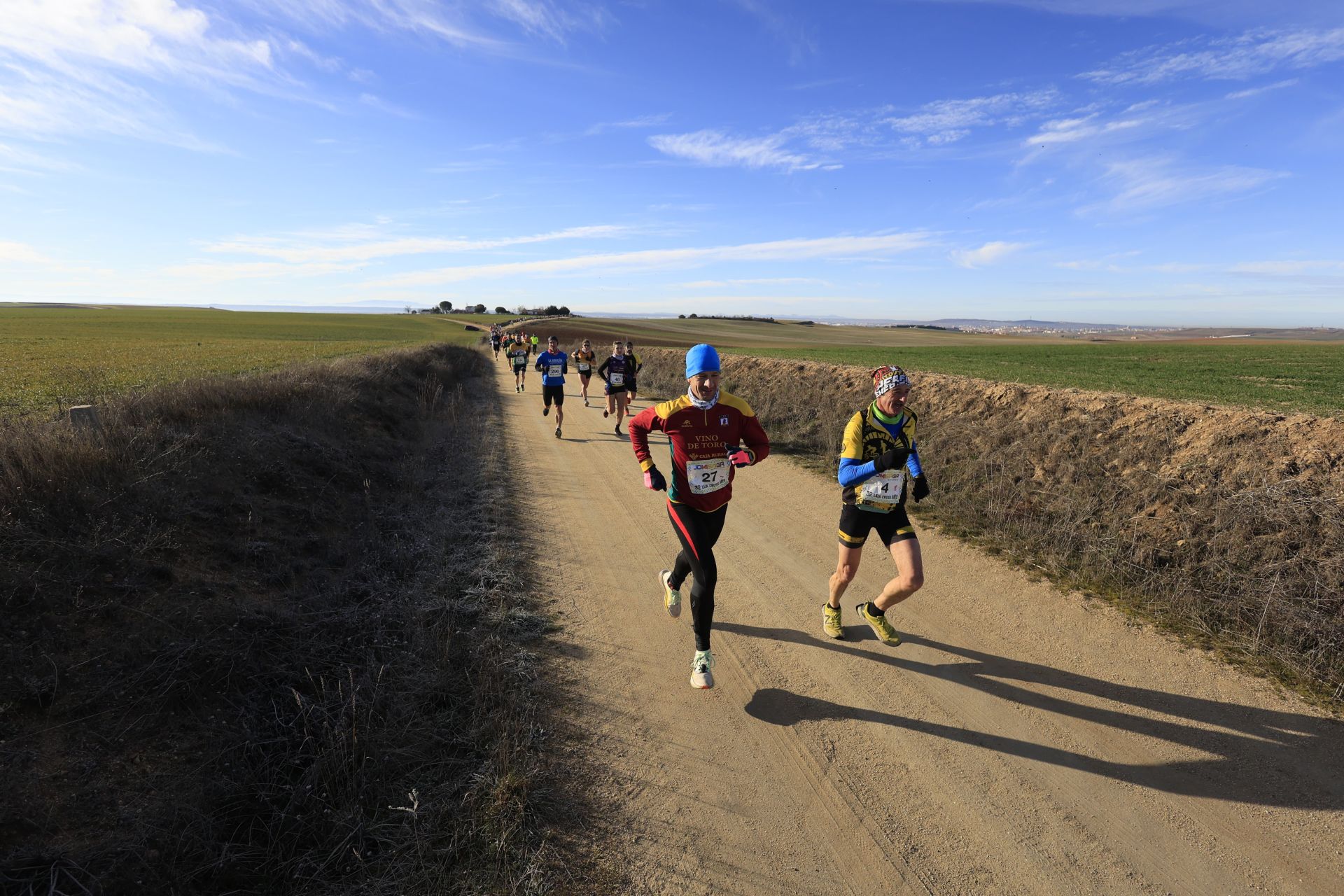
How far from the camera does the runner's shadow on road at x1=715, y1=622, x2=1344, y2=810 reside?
330 cm

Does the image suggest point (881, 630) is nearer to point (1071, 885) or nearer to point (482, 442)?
point (1071, 885)

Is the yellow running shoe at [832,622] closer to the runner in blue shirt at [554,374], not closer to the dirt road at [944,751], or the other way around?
the dirt road at [944,751]

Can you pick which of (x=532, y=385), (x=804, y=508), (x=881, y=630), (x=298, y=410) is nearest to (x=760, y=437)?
(x=881, y=630)

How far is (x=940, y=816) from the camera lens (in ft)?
10.3

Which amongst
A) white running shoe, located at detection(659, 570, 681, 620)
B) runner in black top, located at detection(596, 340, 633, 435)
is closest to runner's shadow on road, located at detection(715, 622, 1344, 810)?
white running shoe, located at detection(659, 570, 681, 620)

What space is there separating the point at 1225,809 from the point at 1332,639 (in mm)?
2192

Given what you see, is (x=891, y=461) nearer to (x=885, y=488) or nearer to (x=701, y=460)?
(x=885, y=488)

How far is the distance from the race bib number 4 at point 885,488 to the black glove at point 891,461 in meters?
0.18

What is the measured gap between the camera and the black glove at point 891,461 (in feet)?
13.7

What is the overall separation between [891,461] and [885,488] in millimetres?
380

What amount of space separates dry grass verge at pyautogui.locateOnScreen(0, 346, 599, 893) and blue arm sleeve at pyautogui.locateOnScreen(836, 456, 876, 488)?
265 centimetres

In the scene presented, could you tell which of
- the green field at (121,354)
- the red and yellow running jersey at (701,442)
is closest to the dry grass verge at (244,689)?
the red and yellow running jersey at (701,442)

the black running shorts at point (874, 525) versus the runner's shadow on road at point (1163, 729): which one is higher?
the black running shorts at point (874, 525)

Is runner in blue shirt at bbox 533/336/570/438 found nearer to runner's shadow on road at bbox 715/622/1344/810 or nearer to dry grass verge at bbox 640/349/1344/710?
dry grass verge at bbox 640/349/1344/710
